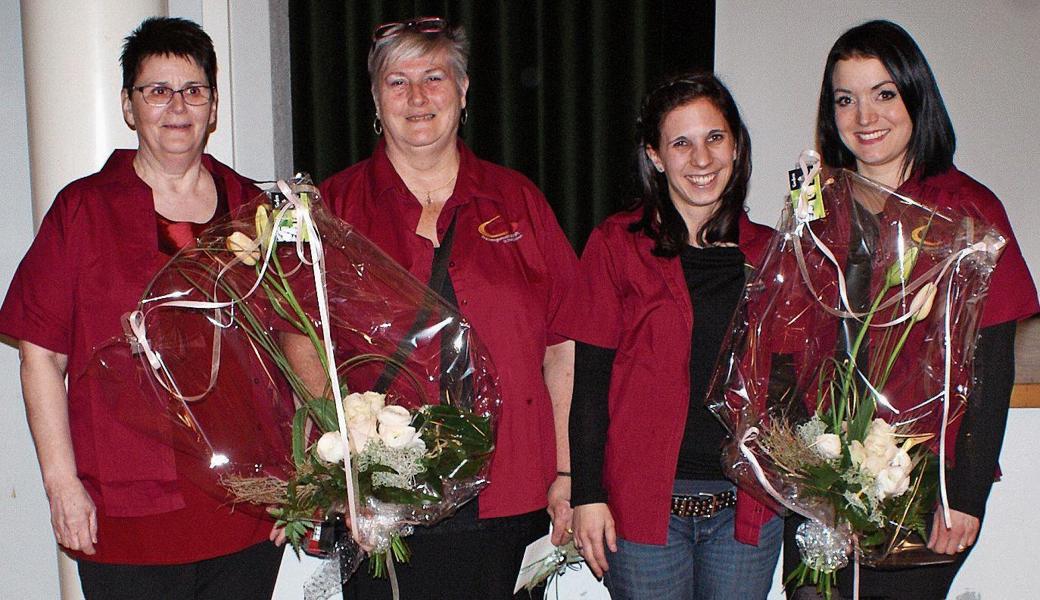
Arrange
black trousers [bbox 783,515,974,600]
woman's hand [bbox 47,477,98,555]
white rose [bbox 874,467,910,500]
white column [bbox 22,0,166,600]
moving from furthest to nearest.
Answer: white column [bbox 22,0,166,600], woman's hand [bbox 47,477,98,555], black trousers [bbox 783,515,974,600], white rose [bbox 874,467,910,500]

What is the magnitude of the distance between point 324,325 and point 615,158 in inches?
90.6

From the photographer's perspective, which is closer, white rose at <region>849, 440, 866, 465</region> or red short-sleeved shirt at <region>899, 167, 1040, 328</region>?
white rose at <region>849, 440, 866, 465</region>

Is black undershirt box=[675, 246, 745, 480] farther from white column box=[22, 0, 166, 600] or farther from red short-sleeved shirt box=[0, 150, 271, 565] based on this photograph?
white column box=[22, 0, 166, 600]

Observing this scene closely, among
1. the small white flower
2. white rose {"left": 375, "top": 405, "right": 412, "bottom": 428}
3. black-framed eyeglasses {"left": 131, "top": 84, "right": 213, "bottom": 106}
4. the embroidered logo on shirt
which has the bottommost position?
white rose {"left": 375, "top": 405, "right": 412, "bottom": 428}

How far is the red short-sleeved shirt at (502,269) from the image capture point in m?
1.93

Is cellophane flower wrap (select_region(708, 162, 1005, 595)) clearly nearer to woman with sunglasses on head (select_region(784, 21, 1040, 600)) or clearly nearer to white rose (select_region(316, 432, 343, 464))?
woman with sunglasses on head (select_region(784, 21, 1040, 600))

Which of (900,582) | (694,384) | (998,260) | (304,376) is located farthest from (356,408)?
(998,260)

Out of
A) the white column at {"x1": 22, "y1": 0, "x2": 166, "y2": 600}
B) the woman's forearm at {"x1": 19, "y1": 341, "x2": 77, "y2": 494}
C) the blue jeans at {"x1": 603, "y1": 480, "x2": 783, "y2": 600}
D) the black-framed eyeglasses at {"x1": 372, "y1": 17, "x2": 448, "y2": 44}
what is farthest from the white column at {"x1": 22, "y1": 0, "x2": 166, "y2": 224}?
the blue jeans at {"x1": 603, "y1": 480, "x2": 783, "y2": 600}

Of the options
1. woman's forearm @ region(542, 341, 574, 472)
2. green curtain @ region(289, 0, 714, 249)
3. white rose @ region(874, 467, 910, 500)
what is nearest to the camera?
white rose @ region(874, 467, 910, 500)

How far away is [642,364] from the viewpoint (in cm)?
194

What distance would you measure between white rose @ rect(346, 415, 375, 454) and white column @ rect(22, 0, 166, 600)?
1403mm

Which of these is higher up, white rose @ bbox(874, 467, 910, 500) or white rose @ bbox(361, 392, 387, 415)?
white rose @ bbox(361, 392, 387, 415)

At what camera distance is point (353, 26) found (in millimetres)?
3508

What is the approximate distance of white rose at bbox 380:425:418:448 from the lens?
149 cm
